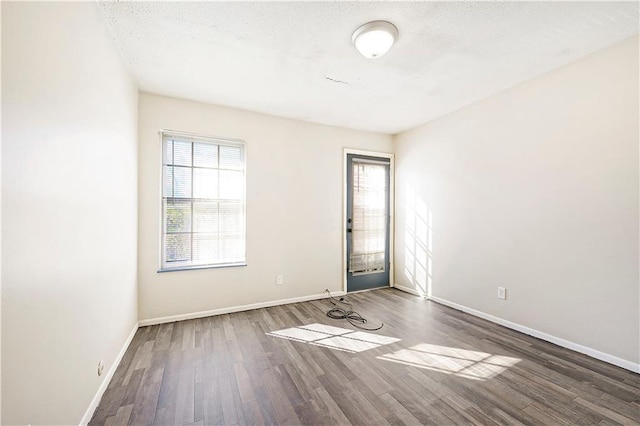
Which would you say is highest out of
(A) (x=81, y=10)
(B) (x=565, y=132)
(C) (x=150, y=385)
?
(A) (x=81, y=10)

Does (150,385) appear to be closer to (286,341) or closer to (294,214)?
(286,341)

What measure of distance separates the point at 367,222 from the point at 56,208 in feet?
12.5

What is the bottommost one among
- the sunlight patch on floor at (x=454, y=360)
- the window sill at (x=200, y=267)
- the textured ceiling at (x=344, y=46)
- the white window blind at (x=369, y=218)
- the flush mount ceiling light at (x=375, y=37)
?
the sunlight patch on floor at (x=454, y=360)

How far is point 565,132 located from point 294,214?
3182 mm

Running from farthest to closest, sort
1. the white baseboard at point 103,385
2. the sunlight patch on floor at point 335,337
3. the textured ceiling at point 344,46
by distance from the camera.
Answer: the sunlight patch on floor at point 335,337 → the textured ceiling at point 344,46 → the white baseboard at point 103,385

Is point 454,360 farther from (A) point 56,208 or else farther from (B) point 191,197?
(B) point 191,197

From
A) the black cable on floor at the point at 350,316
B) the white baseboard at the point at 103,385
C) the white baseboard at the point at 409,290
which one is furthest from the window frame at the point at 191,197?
the white baseboard at the point at 409,290

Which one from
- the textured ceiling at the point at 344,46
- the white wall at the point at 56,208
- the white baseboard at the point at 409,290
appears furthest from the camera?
the white baseboard at the point at 409,290

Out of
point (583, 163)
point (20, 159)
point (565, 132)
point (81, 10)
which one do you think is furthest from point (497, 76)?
point (20, 159)

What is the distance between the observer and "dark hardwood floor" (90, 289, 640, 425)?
1659mm

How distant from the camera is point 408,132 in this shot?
4391mm

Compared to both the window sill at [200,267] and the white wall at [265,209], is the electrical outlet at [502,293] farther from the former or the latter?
the window sill at [200,267]

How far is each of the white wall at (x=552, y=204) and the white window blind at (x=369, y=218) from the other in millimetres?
981

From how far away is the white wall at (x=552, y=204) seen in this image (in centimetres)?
217
